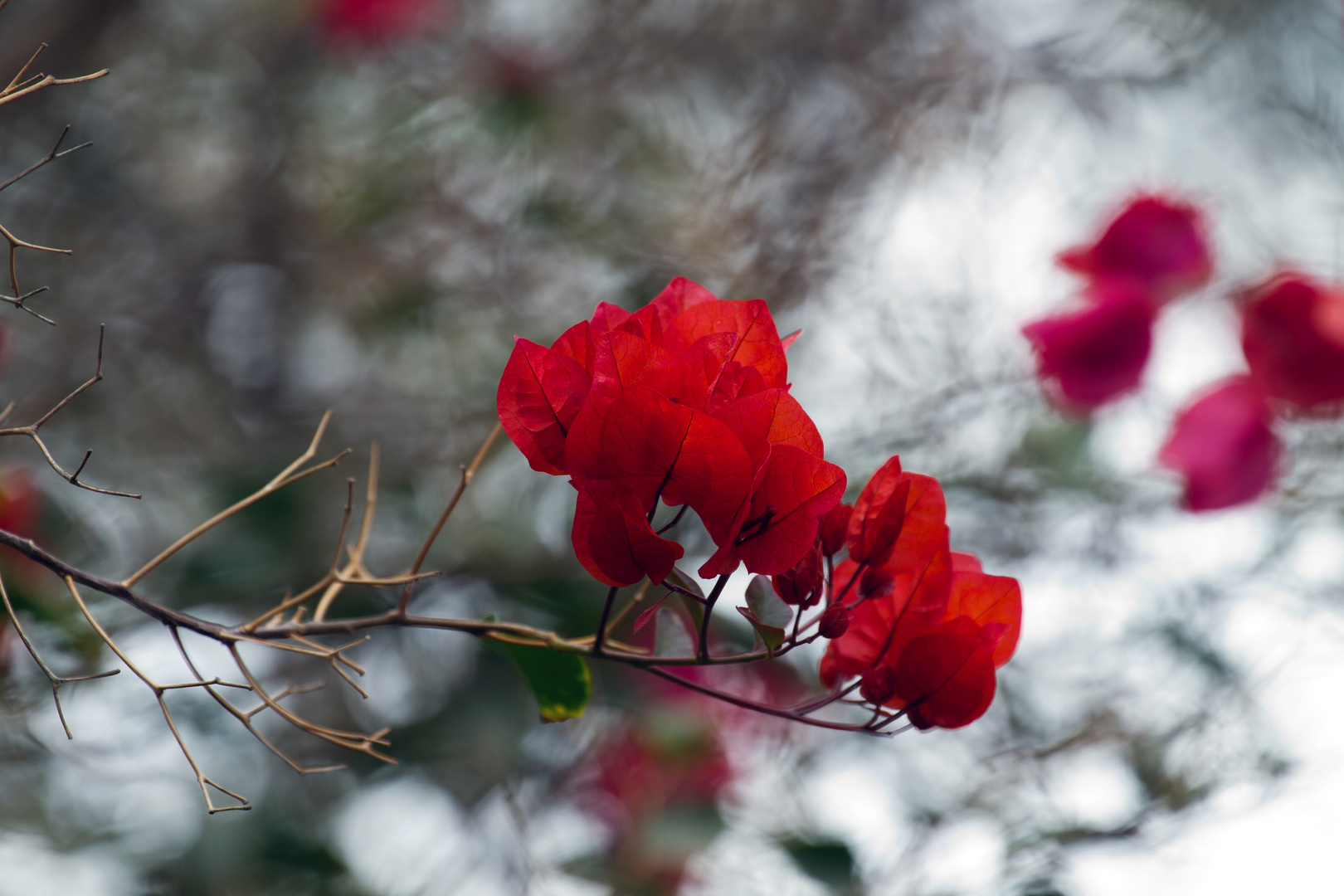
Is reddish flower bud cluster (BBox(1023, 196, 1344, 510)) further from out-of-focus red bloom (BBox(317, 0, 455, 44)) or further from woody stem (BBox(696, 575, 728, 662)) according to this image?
out-of-focus red bloom (BBox(317, 0, 455, 44))

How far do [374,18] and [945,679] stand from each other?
1111 millimetres

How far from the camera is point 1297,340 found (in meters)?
0.68

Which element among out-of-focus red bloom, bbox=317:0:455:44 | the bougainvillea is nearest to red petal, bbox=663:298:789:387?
the bougainvillea

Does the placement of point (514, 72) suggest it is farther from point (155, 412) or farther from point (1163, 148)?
point (1163, 148)

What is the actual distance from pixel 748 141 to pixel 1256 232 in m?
0.58

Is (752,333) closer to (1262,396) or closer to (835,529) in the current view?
(835,529)

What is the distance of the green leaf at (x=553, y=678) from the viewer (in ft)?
1.18

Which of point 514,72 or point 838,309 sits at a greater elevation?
point 514,72

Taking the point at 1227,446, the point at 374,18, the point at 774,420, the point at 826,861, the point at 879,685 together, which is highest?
the point at 374,18

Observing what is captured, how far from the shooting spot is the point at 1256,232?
0.96 meters

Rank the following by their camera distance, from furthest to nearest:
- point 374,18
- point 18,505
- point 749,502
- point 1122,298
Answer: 1. point 374,18
2. point 1122,298
3. point 18,505
4. point 749,502

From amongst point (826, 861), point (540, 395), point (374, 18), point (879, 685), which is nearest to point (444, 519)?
point (540, 395)

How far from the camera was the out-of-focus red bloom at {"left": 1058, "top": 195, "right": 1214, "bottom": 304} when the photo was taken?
0.77m

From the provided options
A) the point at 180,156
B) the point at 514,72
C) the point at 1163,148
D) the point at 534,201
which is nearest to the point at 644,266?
the point at 534,201
